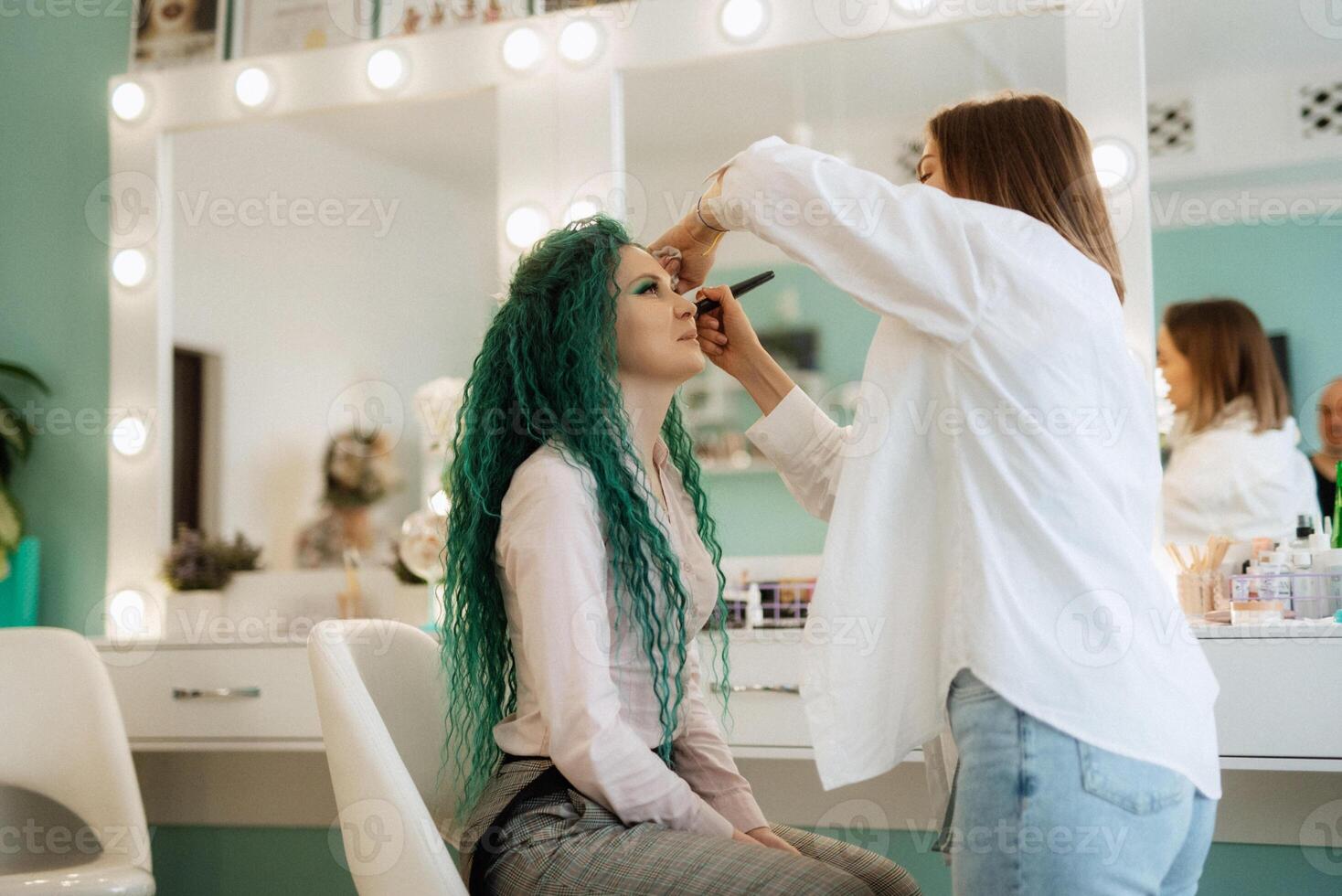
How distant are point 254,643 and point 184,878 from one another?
0.72 metres

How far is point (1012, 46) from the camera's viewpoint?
215 cm

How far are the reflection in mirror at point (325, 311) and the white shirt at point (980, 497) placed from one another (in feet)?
4.61

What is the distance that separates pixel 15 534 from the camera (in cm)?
258

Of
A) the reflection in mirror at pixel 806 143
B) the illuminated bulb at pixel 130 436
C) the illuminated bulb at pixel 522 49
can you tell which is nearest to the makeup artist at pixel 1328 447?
the reflection in mirror at pixel 806 143

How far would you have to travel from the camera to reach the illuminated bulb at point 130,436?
2584 mm

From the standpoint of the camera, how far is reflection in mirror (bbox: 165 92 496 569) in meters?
2.41

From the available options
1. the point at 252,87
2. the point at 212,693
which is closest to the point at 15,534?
the point at 212,693

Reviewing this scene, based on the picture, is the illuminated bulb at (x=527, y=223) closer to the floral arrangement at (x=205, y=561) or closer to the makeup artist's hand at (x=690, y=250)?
the floral arrangement at (x=205, y=561)

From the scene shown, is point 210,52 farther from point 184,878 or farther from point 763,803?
point 763,803

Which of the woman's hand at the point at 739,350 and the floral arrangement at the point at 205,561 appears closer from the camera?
the woman's hand at the point at 739,350

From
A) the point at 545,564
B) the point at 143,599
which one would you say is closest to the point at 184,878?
the point at 143,599

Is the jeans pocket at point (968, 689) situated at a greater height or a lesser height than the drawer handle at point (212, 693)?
greater

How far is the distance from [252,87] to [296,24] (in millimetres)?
159

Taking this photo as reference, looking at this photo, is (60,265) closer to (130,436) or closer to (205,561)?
(130,436)
